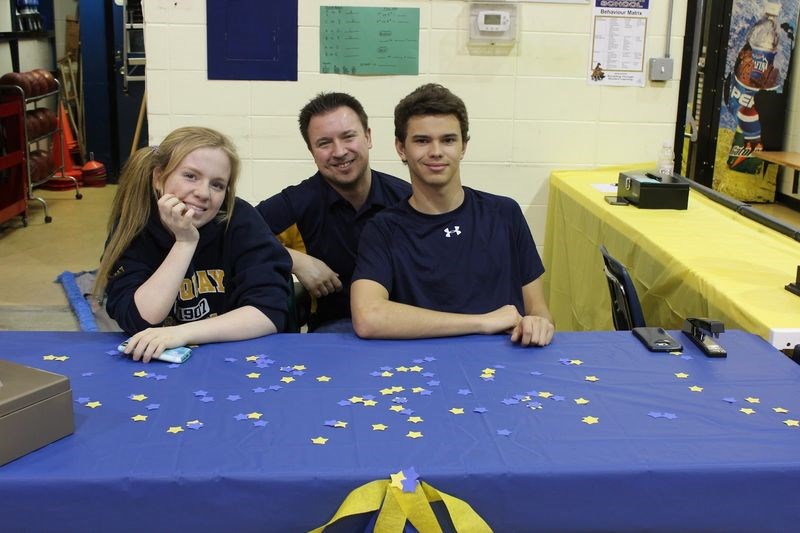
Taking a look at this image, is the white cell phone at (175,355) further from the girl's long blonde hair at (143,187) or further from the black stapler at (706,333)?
the black stapler at (706,333)

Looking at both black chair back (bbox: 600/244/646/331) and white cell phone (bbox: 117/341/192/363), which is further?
black chair back (bbox: 600/244/646/331)

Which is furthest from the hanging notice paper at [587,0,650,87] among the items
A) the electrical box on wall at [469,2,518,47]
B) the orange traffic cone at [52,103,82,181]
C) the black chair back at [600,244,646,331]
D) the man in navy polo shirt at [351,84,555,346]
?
the orange traffic cone at [52,103,82,181]

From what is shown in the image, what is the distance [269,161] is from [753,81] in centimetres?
559

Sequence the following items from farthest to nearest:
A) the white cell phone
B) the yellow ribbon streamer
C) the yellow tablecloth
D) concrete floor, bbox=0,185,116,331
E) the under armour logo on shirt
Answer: concrete floor, bbox=0,185,116,331
the under armour logo on shirt
the yellow tablecloth
the white cell phone
the yellow ribbon streamer

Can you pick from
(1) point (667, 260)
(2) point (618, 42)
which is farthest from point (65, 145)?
(1) point (667, 260)

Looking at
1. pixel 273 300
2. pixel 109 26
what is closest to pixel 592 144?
pixel 273 300

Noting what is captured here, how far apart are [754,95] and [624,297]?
6469 millimetres

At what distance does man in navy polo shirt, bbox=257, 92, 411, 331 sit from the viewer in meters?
2.82

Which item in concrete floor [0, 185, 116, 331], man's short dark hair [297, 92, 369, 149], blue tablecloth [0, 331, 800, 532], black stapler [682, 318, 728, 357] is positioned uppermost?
man's short dark hair [297, 92, 369, 149]

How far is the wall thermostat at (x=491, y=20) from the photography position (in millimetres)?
4117

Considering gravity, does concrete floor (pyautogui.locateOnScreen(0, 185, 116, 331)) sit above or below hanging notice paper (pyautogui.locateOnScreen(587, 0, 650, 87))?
below

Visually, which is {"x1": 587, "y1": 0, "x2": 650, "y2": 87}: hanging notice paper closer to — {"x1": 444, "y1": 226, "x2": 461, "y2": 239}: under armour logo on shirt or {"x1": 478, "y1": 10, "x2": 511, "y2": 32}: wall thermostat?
{"x1": 478, "y1": 10, "x2": 511, "y2": 32}: wall thermostat

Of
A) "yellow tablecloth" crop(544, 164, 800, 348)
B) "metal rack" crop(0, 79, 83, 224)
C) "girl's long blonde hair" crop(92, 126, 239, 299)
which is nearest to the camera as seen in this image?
"girl's long blonde hair" crop(92, 126, 239, 299)

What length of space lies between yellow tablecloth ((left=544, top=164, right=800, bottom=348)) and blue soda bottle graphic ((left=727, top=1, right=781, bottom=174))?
4.34 m
